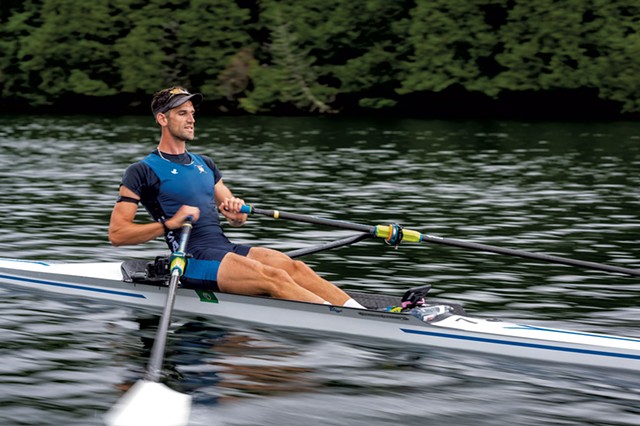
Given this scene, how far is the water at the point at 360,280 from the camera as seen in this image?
25.0 ft

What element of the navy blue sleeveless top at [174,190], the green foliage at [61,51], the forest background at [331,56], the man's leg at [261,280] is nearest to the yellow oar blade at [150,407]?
the man's leg at [261,280]

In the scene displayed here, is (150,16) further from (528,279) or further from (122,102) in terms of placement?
(528,279)

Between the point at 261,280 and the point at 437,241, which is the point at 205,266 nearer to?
the point at 261,280

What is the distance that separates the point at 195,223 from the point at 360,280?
8.93 feet

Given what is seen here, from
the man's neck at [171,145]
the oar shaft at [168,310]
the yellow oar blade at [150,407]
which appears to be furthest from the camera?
the man's neck at [171,145]

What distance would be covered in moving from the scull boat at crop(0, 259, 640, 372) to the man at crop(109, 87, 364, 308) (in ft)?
0.51

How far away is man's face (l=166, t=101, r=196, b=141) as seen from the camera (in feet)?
32.2

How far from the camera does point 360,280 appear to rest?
12031 millimetres

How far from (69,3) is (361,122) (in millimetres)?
17126

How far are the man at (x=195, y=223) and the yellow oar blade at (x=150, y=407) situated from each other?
6.62 feet

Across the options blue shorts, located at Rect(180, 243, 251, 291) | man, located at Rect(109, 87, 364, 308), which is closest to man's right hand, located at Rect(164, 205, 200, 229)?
man, located at Rect(109, 87, 364, 308)

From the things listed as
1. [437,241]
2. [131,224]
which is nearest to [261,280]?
[131,224]

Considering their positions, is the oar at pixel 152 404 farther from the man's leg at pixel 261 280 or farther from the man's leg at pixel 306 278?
the man's leg at pixel 306 278

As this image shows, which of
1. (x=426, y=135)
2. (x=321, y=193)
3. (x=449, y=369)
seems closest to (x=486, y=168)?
(x=321, y=193)
